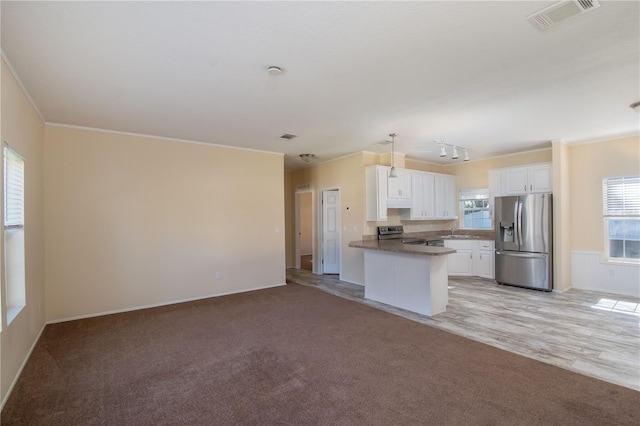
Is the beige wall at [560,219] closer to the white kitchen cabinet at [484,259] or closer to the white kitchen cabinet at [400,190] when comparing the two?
the white kitchen cabinet at [484,259]

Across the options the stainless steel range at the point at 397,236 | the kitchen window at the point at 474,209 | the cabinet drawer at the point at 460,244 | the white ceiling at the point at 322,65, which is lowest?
the cabinet drawer at the point at 460,244

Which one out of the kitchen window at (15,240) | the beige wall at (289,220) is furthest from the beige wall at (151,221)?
the beige wall at (289,220)

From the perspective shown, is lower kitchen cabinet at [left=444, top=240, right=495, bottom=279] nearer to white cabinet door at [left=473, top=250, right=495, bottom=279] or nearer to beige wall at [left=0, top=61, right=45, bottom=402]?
white cabinet door at [left=473, top=250, right=495, bottom=279]

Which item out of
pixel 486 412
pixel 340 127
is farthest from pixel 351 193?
pixel 486 412

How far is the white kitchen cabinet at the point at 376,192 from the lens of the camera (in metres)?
5.85

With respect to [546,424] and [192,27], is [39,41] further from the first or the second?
[546,424]

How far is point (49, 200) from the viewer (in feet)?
13.1

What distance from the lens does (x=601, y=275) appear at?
5.30 metres

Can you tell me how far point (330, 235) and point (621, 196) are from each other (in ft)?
17.7

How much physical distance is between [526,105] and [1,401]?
574 cm

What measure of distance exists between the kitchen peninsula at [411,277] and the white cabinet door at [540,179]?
2984 mm

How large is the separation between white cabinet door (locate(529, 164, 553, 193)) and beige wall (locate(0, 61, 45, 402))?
24.9 feet

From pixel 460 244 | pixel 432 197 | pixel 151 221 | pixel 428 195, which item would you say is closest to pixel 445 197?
pixel 432 197

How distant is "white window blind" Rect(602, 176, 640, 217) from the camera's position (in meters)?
5.03
